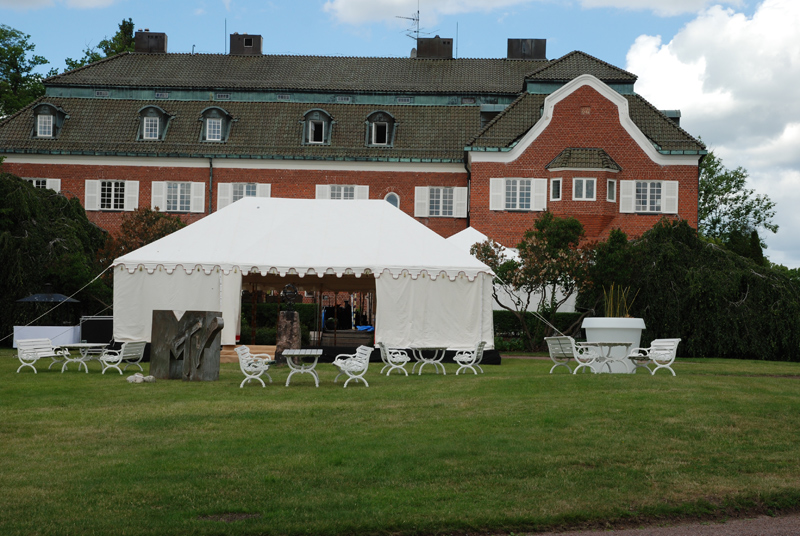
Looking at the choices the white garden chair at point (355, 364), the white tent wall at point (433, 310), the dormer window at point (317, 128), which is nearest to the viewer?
the white garden chair at point (355, 364)

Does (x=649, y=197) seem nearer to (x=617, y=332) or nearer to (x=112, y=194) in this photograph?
(x=617, y=332)

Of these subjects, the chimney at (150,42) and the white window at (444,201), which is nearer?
the white window at (444,201)

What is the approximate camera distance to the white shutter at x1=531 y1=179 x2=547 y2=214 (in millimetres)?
32719

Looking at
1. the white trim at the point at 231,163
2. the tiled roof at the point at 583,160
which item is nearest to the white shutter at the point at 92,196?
the white trim at the point at 231,163

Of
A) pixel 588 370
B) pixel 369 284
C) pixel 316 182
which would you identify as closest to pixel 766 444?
pixel 588 370

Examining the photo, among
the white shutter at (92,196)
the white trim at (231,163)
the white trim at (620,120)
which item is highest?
the white trim at (620,120)

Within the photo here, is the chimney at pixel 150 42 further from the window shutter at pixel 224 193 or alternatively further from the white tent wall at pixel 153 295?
the white tent wall at pixel 153 295

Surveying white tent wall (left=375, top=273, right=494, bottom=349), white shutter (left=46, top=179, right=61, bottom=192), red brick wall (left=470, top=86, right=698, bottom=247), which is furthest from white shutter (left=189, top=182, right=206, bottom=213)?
white tent wall (left=375, top=273, right=494, bottom=349)

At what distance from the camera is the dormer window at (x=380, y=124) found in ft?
116

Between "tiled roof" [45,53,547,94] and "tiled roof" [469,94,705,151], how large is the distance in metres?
2.70

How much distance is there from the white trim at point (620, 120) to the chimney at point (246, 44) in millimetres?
13741

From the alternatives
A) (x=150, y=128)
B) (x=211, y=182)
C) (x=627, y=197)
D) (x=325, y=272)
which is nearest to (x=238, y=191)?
→ (x=211, y=182)

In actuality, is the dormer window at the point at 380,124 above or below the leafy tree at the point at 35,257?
above

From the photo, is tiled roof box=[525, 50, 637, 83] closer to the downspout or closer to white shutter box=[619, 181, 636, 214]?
white shutter box=[619, 181, 636, 214]
